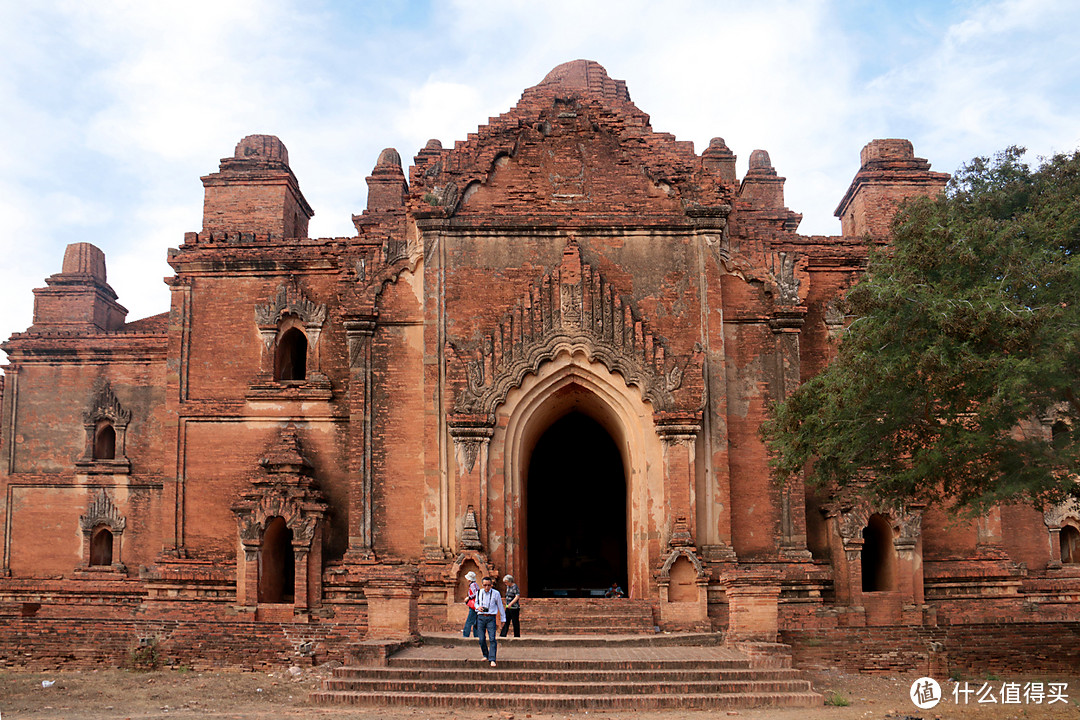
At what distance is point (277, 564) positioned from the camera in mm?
22109

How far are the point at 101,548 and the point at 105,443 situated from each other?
283 centimetres

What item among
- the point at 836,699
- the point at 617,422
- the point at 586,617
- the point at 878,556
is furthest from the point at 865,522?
the point at 836,699

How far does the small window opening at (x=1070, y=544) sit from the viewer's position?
24375 mm

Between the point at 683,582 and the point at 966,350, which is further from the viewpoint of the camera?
the point at 683,582

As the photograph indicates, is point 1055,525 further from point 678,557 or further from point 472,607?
point 472,607

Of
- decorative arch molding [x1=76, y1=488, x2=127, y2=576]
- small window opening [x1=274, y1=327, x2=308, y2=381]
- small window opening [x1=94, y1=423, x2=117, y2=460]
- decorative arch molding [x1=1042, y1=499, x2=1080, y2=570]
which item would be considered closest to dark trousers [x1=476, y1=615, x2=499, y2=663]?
small window opening [x1=274, y1=327, x2=308, y2=381]

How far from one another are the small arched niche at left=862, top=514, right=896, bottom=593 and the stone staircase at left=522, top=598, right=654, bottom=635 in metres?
5.46

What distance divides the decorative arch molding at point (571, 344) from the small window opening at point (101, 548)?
516 inches

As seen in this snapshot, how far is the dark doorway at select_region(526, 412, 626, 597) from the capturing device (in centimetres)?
2575

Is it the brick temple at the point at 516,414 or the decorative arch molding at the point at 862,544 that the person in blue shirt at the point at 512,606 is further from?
the decorative arch molding at the point at 862,544

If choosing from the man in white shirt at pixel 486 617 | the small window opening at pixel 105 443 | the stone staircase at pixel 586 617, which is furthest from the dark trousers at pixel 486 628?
the small window opening at pixel 105 443

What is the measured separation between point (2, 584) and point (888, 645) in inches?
869

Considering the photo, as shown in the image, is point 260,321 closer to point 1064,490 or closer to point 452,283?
point 452,283

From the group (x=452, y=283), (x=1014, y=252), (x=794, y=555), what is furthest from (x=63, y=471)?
(x=1014, y=252)
